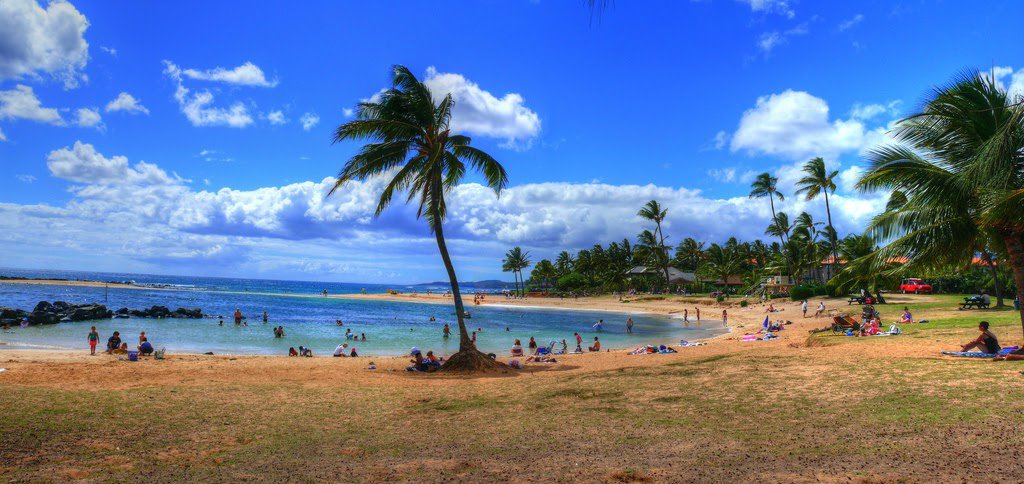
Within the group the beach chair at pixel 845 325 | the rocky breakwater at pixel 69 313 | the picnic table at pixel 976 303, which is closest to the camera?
the beach chair at pixel 845 325

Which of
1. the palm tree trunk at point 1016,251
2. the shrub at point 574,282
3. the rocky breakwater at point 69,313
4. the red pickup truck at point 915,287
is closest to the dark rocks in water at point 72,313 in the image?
the rocky breakwater at point 69,313

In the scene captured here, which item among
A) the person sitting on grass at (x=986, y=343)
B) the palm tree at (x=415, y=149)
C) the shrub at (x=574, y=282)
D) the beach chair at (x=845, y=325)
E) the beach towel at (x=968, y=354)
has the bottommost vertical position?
the beach chair at (x=845, y=325)

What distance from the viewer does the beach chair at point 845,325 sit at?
1923cm

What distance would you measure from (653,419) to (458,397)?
4537 mm

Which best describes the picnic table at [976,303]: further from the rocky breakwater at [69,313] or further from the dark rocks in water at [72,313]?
the dark rocks in water at [72,313]

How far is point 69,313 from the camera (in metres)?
39.0

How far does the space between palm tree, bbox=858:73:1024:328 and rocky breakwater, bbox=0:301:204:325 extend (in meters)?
43.2

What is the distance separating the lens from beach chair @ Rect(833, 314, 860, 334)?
19.2 meters

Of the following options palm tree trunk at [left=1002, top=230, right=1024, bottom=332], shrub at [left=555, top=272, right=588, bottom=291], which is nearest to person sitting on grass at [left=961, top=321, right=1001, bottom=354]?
palm tree trunk at [left=1002, top=230, right=1024, bottom=332]

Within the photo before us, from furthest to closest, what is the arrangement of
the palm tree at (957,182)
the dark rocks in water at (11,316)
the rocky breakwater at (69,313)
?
the rocky breakwater at (69,313), the dark rocks in water at (11,316), the palm tree at (957,182)

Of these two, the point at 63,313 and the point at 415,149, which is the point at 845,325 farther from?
the point at 63,313

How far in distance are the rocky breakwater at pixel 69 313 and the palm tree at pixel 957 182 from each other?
43248 mm

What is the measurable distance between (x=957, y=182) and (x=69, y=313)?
5072 centimetres

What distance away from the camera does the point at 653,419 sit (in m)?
7.43
